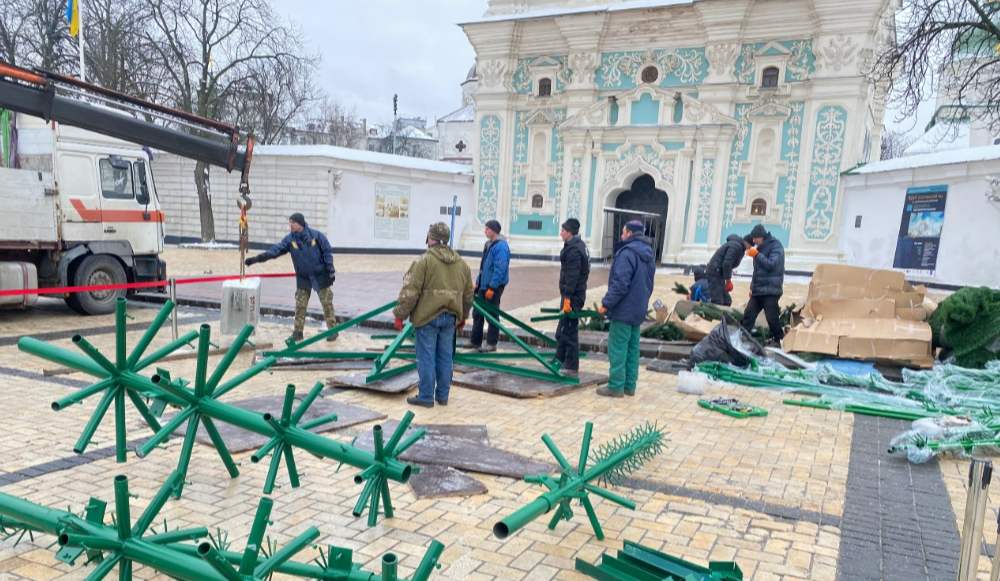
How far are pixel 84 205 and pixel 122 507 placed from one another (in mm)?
9781

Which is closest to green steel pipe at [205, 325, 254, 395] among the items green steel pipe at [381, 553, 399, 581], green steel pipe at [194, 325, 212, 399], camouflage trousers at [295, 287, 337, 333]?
green steel pipe at [194, 325, 212, 399]

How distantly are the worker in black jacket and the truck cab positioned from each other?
31.4ft

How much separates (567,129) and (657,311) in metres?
17.6

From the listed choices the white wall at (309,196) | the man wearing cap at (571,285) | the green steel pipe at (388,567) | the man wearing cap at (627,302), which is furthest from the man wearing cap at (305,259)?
the white wall at (309,196)

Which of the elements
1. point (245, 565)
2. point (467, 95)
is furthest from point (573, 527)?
point (467, 95)

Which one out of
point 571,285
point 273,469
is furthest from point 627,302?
point 273,469

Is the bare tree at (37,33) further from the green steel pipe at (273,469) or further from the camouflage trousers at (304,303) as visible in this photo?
the green steel pipe at (273,469)

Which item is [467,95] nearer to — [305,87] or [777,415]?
[305,87]

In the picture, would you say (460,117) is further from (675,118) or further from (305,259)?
(305,259)

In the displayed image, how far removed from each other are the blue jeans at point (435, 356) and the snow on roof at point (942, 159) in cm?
1538

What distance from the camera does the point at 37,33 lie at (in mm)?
21562

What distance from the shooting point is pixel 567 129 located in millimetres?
26312

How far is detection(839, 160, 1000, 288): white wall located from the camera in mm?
14984

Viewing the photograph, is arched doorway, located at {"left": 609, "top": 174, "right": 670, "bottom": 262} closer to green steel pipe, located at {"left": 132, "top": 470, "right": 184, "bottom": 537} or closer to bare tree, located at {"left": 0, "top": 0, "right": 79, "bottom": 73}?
bare tree, located at {"left": 0, "top": 0, "right": 79, "bottom": 73}
